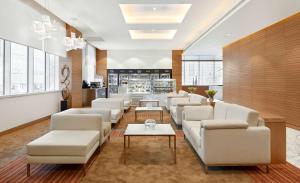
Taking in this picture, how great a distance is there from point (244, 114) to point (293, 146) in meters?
1.95

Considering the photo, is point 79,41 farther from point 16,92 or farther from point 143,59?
point 143,59

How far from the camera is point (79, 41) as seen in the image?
280 inches

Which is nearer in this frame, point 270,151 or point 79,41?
point 270,151

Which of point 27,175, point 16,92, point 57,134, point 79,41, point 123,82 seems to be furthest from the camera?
point 123,82

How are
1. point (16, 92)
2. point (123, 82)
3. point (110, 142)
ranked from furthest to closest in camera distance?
1. point (123, 82)
2. point (16, 92)
3. point (110, 142)

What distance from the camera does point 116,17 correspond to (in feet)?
22.2

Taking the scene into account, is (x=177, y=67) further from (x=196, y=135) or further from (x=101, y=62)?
(x=196, y=135)

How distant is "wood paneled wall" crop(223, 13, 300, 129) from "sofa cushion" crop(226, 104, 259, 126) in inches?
122

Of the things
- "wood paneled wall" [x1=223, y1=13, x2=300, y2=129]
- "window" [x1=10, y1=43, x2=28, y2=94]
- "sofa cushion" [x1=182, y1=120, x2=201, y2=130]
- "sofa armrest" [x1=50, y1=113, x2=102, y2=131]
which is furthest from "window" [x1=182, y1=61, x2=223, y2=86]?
"sofa armrest" [x1=50, y1=113, x2=102, y2=131]

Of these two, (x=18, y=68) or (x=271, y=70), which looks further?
(x=271, y=70)

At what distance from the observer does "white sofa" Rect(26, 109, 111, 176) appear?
3111 mm

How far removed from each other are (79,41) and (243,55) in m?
6.26

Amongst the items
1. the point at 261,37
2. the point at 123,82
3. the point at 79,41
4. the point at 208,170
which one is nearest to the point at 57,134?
the point at 208,170

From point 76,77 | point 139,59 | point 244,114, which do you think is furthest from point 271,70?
point 139,59
